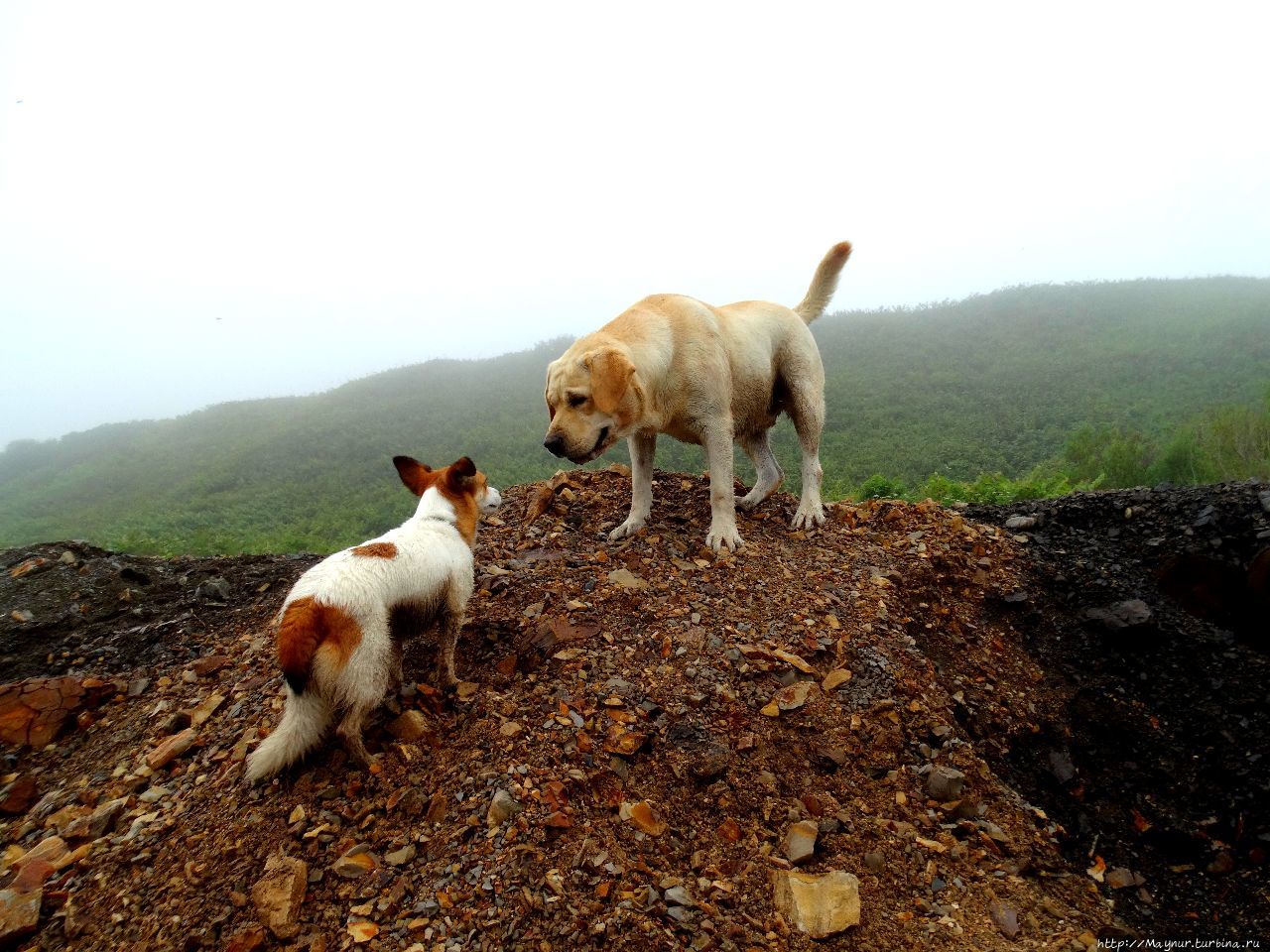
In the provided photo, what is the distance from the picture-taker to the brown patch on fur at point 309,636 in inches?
94.0

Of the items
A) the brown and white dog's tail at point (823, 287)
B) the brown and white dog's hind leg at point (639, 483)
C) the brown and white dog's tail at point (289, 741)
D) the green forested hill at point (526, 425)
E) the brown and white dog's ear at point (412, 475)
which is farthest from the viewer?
the green forested hill at point (526, 425)

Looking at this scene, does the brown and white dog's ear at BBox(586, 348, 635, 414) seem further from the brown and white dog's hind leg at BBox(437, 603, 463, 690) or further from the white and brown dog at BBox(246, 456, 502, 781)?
the brown and white dog's hind leg at BBox(437, 603, 463, 690)

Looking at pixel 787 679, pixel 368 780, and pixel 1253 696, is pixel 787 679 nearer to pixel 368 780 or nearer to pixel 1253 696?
pixel 368 780

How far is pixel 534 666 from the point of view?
3369 millimetres

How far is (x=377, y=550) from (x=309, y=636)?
0.59m

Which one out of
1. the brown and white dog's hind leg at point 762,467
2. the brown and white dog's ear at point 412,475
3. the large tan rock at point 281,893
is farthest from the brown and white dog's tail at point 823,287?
the large tan rock at point 281,893

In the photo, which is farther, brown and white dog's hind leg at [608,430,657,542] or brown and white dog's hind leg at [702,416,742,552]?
brown and white dog's hind leg at [608,430,657,542]

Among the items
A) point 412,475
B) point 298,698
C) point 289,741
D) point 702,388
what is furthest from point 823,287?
point 289,741

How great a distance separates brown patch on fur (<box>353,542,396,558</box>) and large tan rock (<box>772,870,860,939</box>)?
2.29 metres

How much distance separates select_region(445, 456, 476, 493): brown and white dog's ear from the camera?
3.62 m

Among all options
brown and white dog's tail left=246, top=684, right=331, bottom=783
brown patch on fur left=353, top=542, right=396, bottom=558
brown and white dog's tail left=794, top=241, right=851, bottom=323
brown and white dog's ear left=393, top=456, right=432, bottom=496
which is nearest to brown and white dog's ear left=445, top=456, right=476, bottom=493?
brown and white dog's ear left=393, top=456, right=432, bottom=496

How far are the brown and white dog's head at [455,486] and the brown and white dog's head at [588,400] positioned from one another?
0.57m

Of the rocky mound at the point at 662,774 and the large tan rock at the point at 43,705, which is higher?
the large tan rock at the point at 43,705

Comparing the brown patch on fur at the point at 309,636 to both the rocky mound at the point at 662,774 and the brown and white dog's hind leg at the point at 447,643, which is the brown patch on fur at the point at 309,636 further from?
the brown and white dog's hind leg at the point at 447,643
